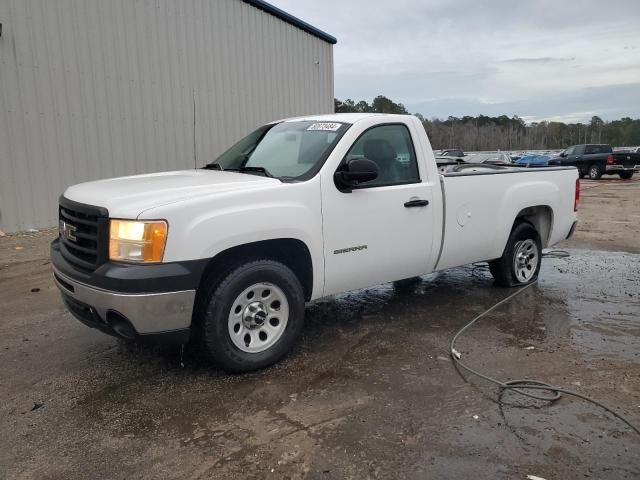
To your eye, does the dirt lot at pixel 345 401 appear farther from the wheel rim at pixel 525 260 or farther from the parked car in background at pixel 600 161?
the parked car in background at pixel 600 161

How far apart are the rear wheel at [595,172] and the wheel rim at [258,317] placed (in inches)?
1116

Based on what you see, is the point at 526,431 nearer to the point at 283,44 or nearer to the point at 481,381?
the point at 481,381

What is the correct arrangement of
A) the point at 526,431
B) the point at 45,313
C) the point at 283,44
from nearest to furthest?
the point at 526,431, the point at 45,313, the point at 283,44

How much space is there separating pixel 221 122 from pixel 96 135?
12.4 ft

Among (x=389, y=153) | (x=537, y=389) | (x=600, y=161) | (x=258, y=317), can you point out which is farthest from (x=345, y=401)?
(x=600, y=161)

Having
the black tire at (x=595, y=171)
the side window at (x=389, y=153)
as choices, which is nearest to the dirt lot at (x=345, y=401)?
the side window at (x=389, y=153)

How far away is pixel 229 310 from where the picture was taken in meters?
3.58

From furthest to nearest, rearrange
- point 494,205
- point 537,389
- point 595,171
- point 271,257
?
point 595,171 → point 494,205 → point 271,257 → point 537,389

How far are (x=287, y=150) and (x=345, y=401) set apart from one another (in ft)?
7.23

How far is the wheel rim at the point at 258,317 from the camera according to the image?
12.1 ft

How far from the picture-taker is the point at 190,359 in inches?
162

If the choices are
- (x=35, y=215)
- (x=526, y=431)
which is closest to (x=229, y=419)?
(x=526, y=431)

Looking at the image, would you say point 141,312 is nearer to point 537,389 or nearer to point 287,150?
point 287,150

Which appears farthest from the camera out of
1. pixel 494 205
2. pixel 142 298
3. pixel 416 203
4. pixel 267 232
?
pixel 494 205
